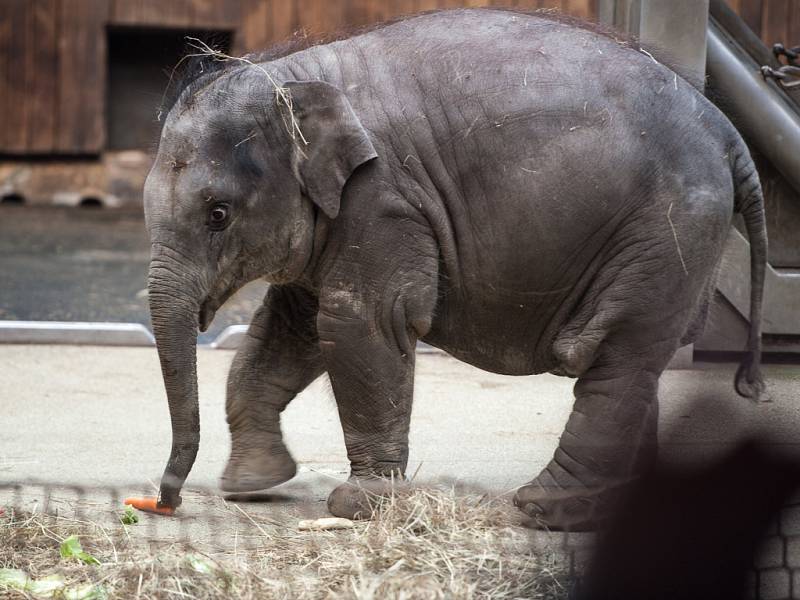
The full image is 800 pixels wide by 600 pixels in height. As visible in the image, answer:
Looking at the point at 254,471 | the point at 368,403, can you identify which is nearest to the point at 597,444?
the point at 368,403

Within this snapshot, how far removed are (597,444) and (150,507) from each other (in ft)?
4.98

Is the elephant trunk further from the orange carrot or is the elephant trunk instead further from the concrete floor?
the concrete floor

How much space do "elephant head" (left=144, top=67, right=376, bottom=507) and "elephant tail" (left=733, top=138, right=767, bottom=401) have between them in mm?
1339

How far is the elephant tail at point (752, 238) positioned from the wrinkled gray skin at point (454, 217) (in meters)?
0.14

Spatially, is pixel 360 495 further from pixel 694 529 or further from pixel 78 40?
pixel 78 40

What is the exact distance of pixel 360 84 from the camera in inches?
185

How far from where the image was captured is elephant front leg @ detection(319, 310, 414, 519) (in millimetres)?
4547

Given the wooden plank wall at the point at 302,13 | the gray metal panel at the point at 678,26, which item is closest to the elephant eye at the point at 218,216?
the gray metal panel at the point at 678,26

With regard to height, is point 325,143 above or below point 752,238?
above

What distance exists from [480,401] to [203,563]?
3.25 metres

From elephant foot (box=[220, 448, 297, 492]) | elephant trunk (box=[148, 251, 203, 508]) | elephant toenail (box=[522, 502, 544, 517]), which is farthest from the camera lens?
elephant foot (box=[220, 448, 297, 492])

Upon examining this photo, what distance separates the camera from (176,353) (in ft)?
14.6

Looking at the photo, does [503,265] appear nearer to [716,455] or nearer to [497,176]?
[497,176]

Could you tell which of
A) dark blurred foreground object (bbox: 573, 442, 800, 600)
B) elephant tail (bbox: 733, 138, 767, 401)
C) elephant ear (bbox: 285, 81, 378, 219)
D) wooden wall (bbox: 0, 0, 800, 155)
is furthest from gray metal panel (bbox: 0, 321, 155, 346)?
wooden wall (bbox: 0, 0, 800, 155)
